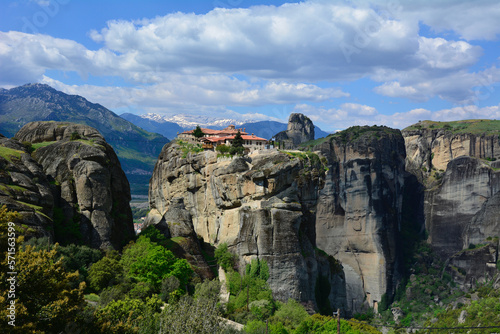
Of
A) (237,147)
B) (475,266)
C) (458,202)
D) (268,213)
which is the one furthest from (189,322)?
(458,202)

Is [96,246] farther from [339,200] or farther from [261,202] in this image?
[339,200]

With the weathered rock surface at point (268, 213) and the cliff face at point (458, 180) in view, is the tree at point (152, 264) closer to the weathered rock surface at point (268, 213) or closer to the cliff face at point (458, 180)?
the weathered rock surface at point (268, 213)

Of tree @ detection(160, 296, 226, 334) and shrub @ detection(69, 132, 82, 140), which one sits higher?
shrub @ detection(69, 132, 82, 140)

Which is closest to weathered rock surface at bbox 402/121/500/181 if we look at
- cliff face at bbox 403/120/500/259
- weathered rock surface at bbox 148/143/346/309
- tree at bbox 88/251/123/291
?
cliff face at bbox 403/120/500/259

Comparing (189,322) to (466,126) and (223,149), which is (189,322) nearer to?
(223,149)

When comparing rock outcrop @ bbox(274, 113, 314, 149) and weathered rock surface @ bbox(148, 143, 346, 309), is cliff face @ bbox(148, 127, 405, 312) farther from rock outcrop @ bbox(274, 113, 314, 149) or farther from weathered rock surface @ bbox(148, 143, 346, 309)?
rock outcrop @ bbox(274, 113, 314, 149)

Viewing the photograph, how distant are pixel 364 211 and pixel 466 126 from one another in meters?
55.9

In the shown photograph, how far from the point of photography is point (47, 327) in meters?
23.2

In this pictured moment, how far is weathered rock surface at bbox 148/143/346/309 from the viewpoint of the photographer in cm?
6378

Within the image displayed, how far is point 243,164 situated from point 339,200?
254ft

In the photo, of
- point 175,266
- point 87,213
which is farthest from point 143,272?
point 87,213

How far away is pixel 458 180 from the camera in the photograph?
140625 millimetres

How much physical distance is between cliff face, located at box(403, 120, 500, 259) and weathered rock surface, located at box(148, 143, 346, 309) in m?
67.2

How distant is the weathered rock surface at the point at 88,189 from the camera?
55531 mm
